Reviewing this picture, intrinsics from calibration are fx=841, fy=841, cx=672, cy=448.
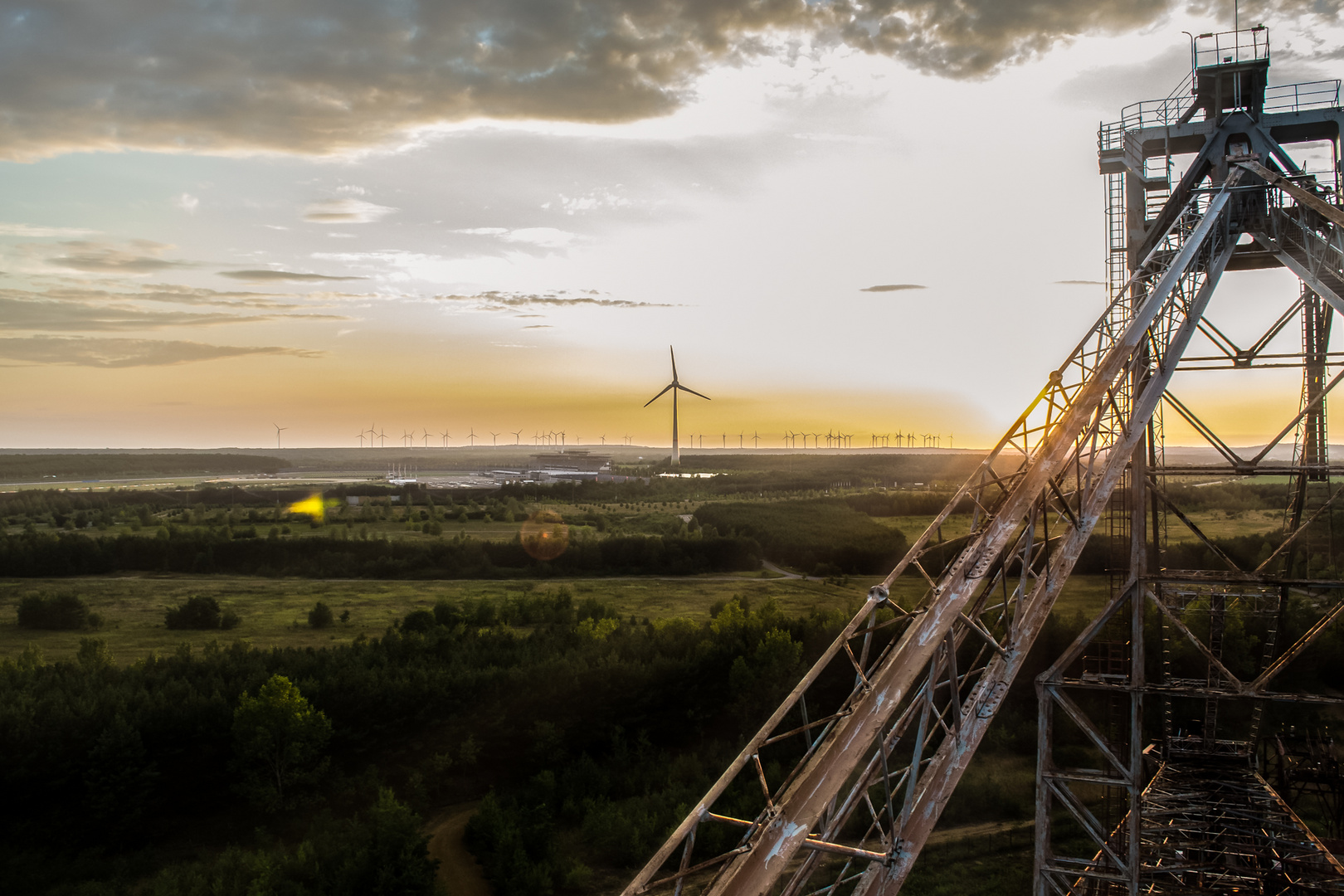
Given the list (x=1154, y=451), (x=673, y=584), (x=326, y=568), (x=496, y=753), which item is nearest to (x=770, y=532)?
(x=673, y=584)

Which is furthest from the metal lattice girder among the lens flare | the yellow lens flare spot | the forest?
the yellow lens flare spot

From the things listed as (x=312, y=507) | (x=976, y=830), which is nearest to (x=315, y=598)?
(x=976, y=830)

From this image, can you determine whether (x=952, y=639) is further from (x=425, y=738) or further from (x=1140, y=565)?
(x=425, y=738)

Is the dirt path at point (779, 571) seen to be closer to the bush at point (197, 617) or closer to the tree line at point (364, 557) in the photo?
the tree line at point (364, 557)

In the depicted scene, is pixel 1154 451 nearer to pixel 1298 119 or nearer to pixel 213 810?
pixel 1298 119

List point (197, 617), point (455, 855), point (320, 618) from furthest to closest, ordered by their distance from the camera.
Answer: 1. point (197, 617)
2. point (320, 618)
3. point (455, 855)
